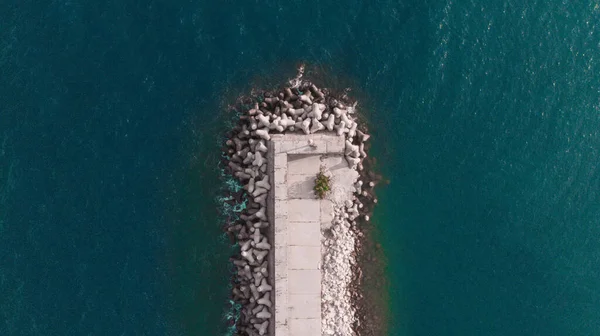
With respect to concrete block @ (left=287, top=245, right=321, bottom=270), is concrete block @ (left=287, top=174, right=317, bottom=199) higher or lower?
higher

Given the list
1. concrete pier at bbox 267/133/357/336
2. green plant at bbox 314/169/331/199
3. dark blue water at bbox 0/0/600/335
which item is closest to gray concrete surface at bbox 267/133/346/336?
concrete pier at bbox 267/133/357/336

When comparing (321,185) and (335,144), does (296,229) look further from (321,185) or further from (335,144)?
(335,144)

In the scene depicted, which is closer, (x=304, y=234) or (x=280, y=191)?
(x=280, y=191)

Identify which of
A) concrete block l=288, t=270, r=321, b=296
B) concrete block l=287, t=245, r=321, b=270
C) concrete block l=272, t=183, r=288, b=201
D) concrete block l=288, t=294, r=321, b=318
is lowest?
concrete block l=288, t=294, r=321, b=318

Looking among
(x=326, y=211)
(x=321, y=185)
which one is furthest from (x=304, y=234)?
(x=321, y=185)

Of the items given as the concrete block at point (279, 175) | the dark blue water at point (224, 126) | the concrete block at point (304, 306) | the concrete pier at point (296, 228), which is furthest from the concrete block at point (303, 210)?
the concrete block at point (304, 306)

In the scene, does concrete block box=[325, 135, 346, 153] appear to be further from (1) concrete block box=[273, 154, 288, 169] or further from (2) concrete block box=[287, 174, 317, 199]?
(1) concrete block box=[273, 154, 288, 169]

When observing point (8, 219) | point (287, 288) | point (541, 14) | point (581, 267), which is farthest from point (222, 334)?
point (541, 14)
